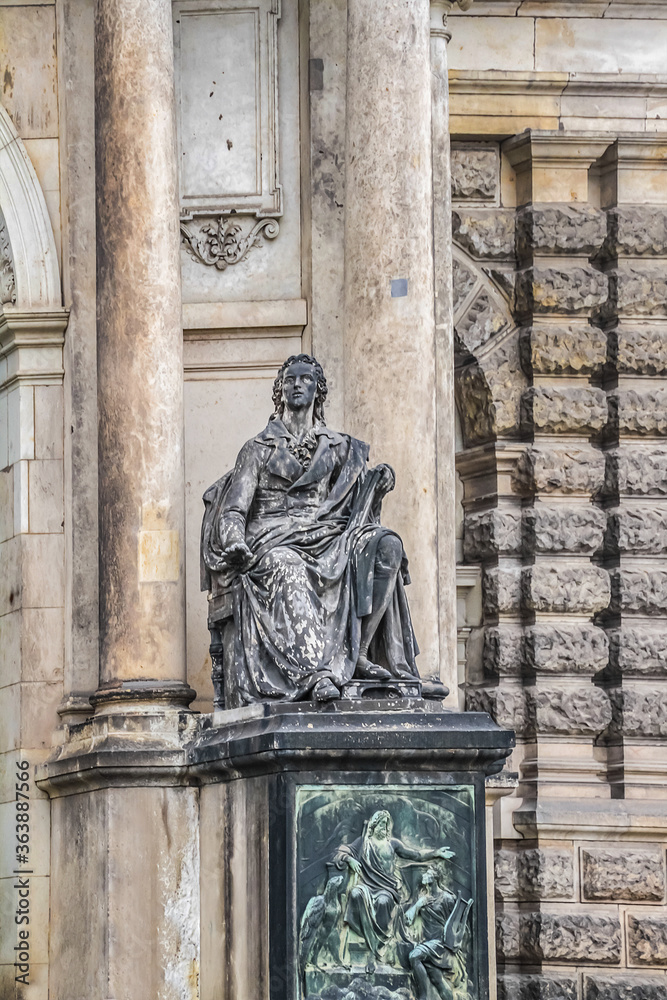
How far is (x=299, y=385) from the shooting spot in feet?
39.1

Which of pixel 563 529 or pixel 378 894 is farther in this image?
pixel 563 529

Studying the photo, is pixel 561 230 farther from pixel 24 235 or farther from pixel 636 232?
pixel 24 235

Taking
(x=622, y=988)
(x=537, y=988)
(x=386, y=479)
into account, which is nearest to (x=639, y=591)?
(x=622, y=988)

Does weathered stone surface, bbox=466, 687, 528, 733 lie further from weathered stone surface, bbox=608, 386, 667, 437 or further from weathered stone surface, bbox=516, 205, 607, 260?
weathered stone surface, bbox=516, 205, 607, 260

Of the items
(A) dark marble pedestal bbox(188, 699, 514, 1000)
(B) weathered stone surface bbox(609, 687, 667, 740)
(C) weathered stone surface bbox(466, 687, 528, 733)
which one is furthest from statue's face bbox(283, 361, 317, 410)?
(B) weathered stone surface bbox(609, 687, 667, 740)

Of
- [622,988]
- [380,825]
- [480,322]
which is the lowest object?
[622,988]

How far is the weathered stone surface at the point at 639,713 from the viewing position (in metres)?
14.9

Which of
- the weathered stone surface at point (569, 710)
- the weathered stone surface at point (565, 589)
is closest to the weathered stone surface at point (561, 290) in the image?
the weathered stone surface at point (565, 589)

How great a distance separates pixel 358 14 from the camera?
12898 millimetres

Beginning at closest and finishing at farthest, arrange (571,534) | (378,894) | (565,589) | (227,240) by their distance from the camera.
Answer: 1. (378,894)
2. (227,240)
3. (565,589)
4. (571,534)

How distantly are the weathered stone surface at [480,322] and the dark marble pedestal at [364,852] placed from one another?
4.80 metres

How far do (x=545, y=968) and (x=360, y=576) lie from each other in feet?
13.5

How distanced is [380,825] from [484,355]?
5.38 metres

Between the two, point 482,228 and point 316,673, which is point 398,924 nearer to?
point 316,673
